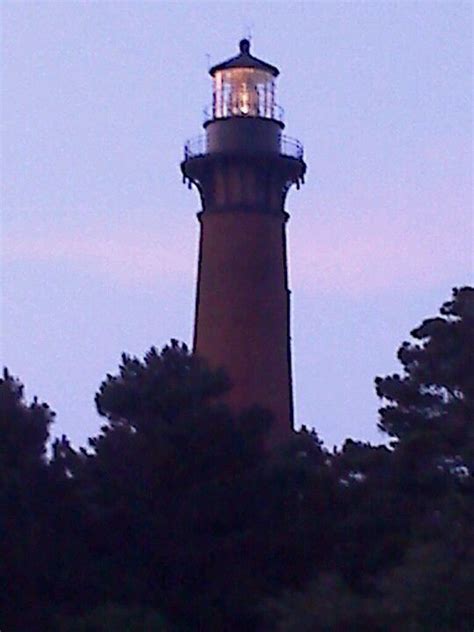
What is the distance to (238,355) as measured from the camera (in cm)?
3466

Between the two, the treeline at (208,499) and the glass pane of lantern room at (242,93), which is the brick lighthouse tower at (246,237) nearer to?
the glass pane of lantern room at (242,93)

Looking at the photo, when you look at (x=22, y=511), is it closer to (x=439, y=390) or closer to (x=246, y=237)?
(x=439, y=390)

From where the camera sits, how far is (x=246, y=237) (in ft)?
115

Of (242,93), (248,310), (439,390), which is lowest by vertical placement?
(439,390)

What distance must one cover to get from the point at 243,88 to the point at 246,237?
150 inches

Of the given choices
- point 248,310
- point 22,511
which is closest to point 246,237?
point 248,310

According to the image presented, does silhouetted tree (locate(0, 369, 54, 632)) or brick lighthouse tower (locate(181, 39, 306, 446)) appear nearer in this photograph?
silhouetted tree (locate(0, 369, 54, 632))

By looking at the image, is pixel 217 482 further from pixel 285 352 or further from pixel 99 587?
pixel 285 352

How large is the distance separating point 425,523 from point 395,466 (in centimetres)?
230

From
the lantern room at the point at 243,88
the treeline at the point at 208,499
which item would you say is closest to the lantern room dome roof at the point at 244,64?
the lantern room at the point at 243,88

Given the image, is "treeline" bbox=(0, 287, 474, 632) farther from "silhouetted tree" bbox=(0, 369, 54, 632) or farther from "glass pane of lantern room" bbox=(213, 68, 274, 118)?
"glass pane of lantern room" bbox=(213, 68, 274, 118)

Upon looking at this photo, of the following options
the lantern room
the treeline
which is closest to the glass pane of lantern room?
the lantern room

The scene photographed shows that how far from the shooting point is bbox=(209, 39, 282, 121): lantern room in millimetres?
35781

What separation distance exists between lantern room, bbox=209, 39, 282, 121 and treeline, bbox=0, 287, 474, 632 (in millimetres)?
11620
